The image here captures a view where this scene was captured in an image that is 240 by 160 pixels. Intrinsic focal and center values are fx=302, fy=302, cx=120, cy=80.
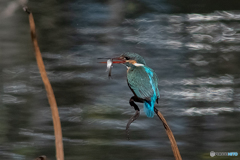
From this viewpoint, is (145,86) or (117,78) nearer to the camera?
(145,86)

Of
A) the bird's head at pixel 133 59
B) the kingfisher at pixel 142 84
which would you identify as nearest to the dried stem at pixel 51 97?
the kingfisher at pixel 142 84

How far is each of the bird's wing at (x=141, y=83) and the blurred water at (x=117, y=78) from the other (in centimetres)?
135

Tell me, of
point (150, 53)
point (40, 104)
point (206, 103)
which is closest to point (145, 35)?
point (150, 53)

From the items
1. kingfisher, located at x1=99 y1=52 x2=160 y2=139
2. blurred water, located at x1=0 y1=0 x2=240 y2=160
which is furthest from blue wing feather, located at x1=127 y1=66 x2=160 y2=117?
blurred water, located at x1=0 y1=0 x2=240 y2=160

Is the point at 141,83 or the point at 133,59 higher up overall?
the point at 133,59

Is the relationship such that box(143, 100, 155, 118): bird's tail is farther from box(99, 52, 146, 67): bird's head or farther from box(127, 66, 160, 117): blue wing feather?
box(99, 52, 146, 67): bird's head

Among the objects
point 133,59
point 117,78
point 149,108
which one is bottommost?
point 149,108

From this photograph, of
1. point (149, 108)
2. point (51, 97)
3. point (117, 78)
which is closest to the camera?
point (51, 97)

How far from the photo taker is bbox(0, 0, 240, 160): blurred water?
2.53m

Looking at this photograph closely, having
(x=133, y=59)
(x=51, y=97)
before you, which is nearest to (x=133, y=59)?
(x=133, y=59)

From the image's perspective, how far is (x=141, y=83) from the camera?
1.14 meters

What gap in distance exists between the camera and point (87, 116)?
9.00ft

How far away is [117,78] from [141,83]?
181cm

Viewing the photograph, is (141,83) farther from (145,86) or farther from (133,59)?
(133,59)
